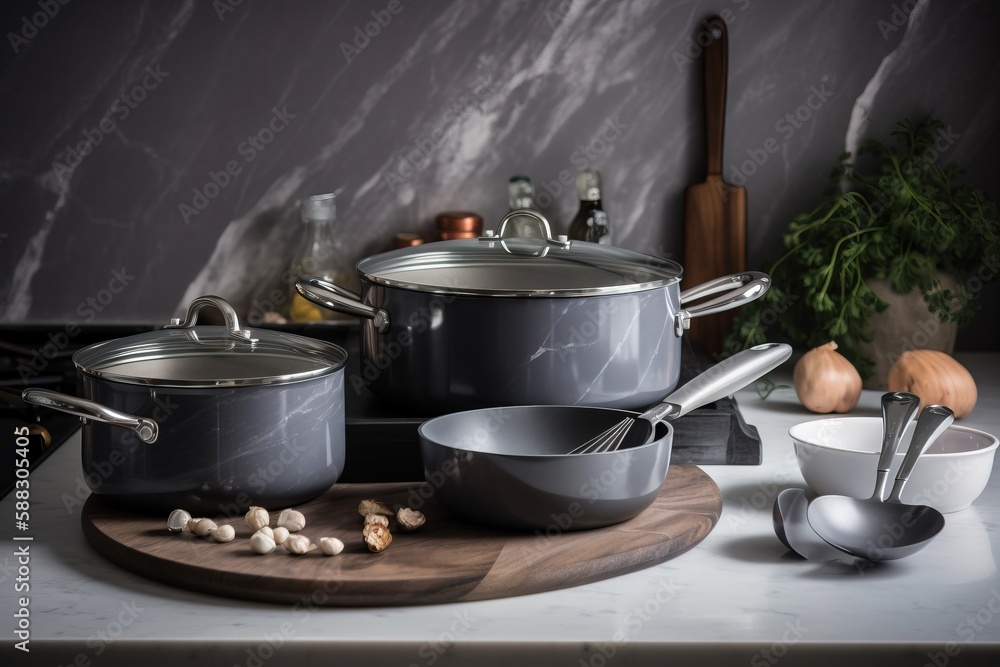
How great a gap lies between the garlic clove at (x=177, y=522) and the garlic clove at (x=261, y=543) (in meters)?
0.07

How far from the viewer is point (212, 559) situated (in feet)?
2.16

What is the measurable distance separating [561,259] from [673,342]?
0.42ft

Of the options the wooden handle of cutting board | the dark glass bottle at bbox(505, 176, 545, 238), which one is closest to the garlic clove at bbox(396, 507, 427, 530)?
the dark glass bottle at bbox(505, 176, 545, 238)

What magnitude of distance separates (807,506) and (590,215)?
67 centimetres

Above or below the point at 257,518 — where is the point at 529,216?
above

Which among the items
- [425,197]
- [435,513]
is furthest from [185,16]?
[435,513]

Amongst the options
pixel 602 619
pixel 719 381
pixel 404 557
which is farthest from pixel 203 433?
pixel 719 381

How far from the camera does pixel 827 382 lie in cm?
110

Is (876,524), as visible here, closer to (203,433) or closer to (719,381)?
(719,381)

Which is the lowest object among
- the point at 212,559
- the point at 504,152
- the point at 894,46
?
the point at 212,559

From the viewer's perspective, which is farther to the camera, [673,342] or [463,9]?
[463,9]

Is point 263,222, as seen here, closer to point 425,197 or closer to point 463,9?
point 425,197

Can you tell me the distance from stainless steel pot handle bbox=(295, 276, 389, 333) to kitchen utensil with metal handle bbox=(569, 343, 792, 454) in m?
→ 0.21

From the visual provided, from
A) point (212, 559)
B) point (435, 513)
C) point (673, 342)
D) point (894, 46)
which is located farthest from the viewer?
point (894, 46)
